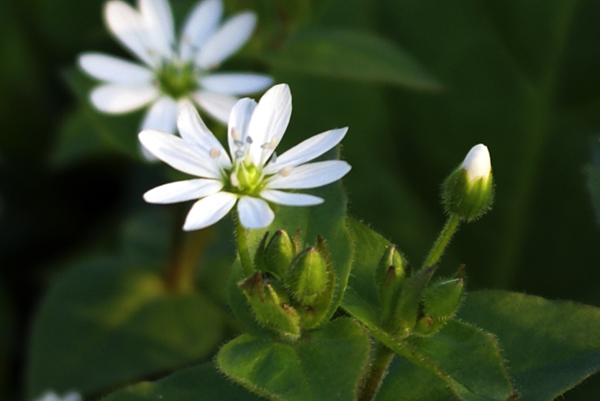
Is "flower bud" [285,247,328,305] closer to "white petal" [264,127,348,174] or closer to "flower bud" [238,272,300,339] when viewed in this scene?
"flower bud" [238,272,300,339]

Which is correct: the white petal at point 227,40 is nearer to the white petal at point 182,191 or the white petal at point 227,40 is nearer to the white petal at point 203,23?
the white petal at point 203,23

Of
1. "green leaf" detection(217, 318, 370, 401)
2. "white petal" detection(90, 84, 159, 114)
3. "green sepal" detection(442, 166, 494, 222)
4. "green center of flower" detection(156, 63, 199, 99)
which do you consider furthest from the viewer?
"green center of flower" detection(156, 63, 199, 99)

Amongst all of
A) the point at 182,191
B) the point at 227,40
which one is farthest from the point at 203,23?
the point at 182,191

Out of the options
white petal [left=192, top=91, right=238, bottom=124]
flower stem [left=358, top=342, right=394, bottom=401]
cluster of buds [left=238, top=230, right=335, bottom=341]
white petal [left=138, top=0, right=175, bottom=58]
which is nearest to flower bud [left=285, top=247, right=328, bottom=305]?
cluster of buds [left=238, top=230, right=335, bottom=341]

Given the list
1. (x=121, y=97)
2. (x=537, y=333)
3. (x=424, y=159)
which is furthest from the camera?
(x=424, y=159)

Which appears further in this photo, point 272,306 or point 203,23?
point 203,23

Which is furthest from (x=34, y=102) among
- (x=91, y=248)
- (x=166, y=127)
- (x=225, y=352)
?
(x=225, y=352)

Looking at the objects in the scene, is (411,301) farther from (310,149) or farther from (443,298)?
(310,149)
